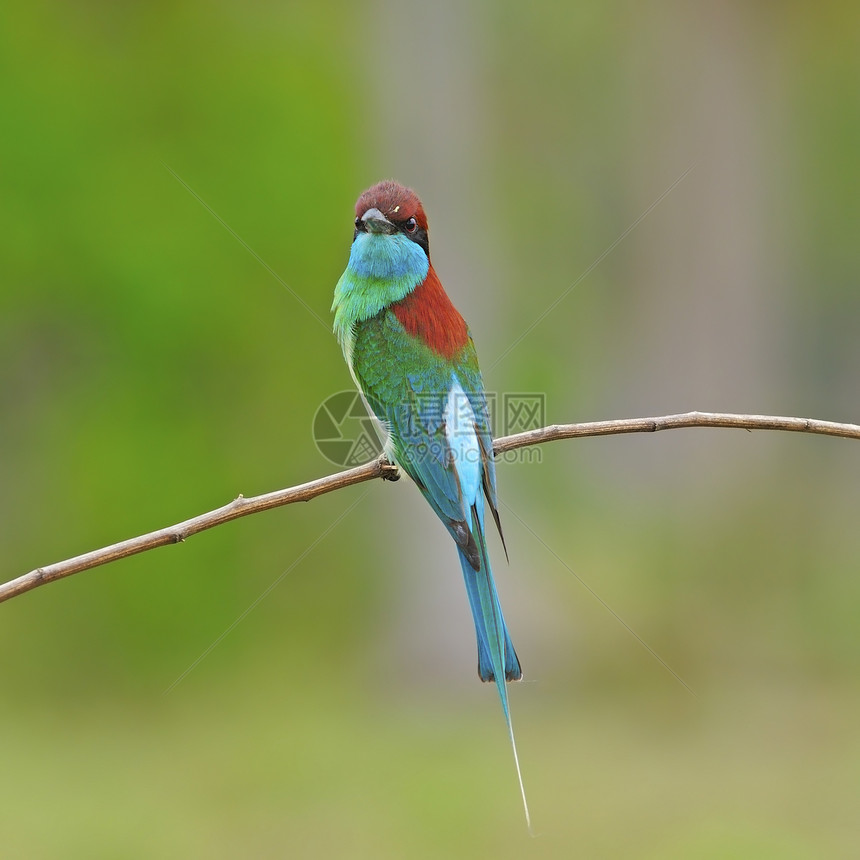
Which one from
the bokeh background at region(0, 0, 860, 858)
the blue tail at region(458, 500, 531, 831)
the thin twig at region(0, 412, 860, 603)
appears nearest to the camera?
the thin twig at region(0, 412, 860, 603)

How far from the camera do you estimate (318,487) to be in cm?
165

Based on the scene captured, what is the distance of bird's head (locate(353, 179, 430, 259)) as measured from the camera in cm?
205

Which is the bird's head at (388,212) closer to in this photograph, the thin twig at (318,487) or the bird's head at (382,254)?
the bird's head at (382,254)

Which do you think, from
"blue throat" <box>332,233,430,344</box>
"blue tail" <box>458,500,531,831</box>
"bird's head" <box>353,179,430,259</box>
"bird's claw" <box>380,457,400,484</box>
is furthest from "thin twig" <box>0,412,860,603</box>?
"bird's head" <box>353,179,430,259</box>

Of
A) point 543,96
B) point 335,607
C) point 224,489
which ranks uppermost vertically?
point 543,96

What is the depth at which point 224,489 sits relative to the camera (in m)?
4.59

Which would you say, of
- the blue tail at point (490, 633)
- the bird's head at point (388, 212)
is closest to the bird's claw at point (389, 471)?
the blue tail at point (490, 633)

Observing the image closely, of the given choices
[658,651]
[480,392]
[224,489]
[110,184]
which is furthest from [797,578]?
[110,184]

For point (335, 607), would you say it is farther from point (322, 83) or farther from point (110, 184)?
point (322, 83)

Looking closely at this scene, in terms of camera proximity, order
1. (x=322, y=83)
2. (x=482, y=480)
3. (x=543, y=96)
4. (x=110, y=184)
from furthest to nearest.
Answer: (x=543, y=96) < (x=322, y=83) < (x=110, y=184) < (x=482, y=480)

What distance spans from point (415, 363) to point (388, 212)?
343 mm

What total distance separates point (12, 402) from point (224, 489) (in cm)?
109

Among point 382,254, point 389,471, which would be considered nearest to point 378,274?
point 382,254

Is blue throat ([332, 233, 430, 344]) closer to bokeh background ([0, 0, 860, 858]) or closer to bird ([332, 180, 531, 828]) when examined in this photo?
bird ([332, 180, 531, 828])
